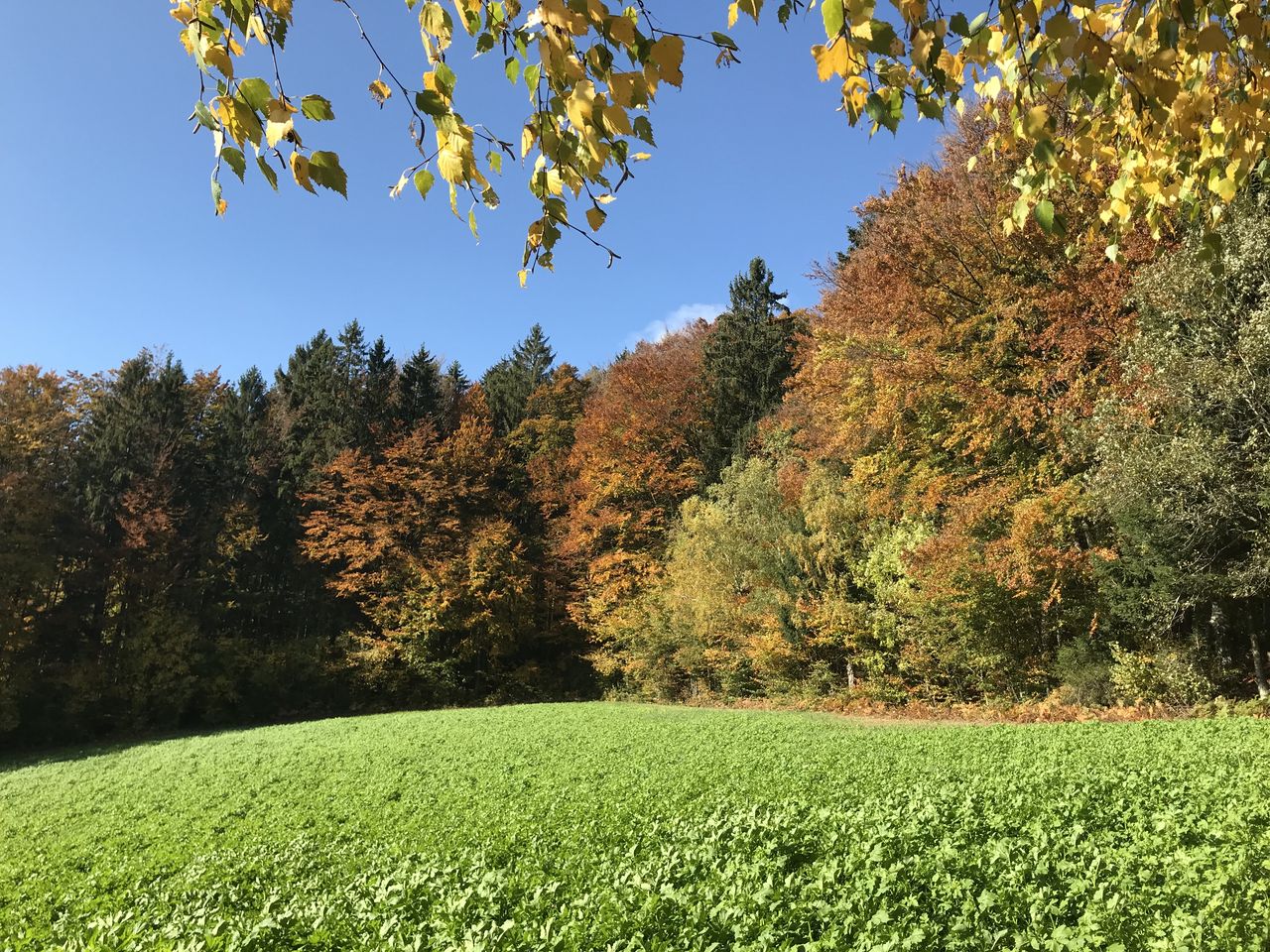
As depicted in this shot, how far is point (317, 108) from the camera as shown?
68.1 inches

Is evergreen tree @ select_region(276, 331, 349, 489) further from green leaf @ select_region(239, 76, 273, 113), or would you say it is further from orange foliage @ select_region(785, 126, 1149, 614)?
green leaf @ select_region(239, 76, 273, 113)

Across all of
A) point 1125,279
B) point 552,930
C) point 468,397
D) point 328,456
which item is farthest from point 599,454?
point 552,930

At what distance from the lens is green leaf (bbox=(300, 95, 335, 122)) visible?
5.64 feet

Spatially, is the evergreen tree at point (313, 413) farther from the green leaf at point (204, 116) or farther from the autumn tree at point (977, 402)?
the green leaf at point (204, 116)

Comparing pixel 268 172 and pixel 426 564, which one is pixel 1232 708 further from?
pixel 426 564

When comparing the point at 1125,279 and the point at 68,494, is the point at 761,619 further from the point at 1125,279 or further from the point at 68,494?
the point at 68,494

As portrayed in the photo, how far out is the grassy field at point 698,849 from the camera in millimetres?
3299

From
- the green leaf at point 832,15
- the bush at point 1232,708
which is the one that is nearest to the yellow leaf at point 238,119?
the green leaf at point 832,15

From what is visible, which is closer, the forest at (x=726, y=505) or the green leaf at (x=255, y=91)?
the green leaf at (x=255, y=91)

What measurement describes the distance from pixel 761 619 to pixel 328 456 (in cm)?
2033

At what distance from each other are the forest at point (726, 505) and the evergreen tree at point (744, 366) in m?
0.17

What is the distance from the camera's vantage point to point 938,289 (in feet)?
55.5

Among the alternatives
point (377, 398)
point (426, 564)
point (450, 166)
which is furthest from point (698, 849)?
point (377, 398)

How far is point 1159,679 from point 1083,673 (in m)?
1.38
